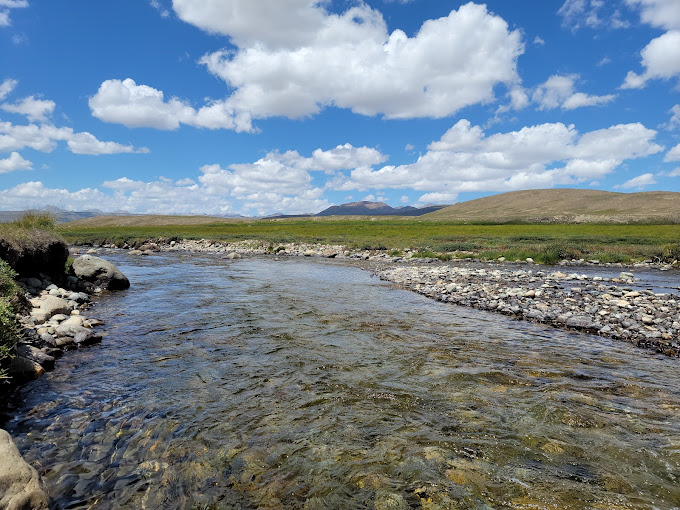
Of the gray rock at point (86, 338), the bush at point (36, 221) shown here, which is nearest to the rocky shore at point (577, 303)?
the gray rock at point (86, 338)

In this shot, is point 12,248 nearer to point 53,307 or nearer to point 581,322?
point 53,307

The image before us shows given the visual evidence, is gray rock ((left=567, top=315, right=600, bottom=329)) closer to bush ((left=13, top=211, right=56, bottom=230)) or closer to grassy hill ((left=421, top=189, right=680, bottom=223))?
bush ((left=13, top=211, right=56, bottom=230))

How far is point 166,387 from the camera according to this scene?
7293mm

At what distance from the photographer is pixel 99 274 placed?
18594 mm

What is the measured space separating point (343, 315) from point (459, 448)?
8.61m

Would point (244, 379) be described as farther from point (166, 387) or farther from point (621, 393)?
point (621, 393)

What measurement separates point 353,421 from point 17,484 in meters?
4.29

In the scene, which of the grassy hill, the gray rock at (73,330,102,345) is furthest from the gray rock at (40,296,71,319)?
the grassy hill

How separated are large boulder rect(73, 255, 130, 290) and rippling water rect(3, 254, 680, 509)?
27.9 feet

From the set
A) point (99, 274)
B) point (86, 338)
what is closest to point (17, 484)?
point (86, 338)

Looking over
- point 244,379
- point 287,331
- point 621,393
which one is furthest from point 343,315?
point 621,393

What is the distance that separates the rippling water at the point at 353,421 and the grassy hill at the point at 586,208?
12998cm

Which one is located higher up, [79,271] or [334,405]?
[79,271]

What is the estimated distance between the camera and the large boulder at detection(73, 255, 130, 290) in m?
18.5
